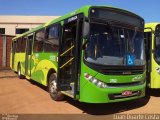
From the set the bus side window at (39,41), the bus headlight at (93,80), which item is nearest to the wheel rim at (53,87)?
the bus side window at (39,41)

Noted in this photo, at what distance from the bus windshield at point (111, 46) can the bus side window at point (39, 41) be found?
13.6 feet

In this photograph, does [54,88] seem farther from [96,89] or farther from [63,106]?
[96,89]

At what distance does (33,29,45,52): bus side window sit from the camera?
36.9 ft

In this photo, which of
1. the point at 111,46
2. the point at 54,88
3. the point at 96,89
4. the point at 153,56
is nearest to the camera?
the point at 96,89

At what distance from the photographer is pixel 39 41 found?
1165 cm

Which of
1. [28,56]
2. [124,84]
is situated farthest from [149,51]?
[28,56]

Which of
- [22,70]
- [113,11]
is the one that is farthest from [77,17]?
[22,70]

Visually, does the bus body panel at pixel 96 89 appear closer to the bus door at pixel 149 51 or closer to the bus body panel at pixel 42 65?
the bus body panel at pixel 42 65

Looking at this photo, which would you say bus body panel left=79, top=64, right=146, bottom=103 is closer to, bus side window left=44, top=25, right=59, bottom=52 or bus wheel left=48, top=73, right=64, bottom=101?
bus wheel left=48, top=73, right=64, bottom=101

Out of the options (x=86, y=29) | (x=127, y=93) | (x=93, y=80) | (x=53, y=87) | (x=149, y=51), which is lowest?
(x=53, y=87)

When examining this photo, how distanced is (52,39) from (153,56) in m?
3.86

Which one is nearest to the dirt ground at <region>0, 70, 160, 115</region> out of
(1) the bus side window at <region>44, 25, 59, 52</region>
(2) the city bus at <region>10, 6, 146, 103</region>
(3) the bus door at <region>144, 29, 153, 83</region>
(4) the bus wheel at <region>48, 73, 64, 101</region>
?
(4) the bus wheel at <region>48, 73, 64, 101</region>

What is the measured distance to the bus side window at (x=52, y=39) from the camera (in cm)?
943

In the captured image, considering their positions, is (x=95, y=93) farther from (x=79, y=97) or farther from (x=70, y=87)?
(x=70, y=87)
